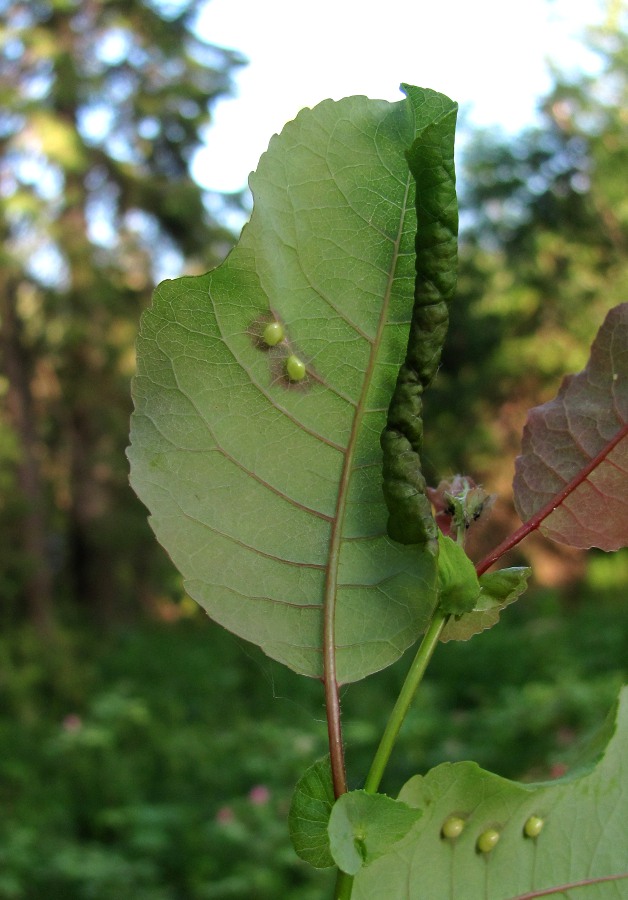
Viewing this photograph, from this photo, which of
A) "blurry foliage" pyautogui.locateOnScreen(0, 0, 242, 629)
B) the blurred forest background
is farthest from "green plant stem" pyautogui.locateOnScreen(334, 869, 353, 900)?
"blurry foliage" pyautogui.locateOnScreen(0, 0, 242, 629)

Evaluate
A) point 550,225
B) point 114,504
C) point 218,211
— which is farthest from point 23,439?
point 550,225

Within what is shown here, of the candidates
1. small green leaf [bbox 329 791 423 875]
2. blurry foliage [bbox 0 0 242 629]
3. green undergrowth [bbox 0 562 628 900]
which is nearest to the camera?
small green leaf [bbox 329 791 423 875]

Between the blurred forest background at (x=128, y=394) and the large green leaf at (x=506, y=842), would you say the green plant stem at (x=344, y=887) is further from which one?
the blurred forest background at (x=128, y=394)

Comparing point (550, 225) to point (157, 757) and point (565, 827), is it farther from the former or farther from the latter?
point (565, 827)

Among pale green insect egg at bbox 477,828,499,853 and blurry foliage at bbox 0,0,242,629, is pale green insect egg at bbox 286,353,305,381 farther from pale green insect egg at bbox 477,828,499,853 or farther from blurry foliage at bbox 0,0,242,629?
blurry foliage at bbox 0,0,242,629

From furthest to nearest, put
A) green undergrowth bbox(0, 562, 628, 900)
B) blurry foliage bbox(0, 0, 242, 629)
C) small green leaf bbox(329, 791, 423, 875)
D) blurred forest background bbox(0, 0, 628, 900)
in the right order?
blurry foliage bbox(0, 0, 242, 629)
blurred forest background bbox(0, 0, 628, 900)
green undergrowth bbox(0, 562, 628, 900)
small green leaf bbox(329, 791, 423, 875)

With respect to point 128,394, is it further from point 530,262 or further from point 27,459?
point 530,262

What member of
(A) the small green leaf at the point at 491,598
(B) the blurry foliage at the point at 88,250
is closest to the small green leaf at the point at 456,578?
(A) the small green leaf at the point at 491,598

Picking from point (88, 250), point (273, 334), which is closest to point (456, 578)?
point (273, 334)
